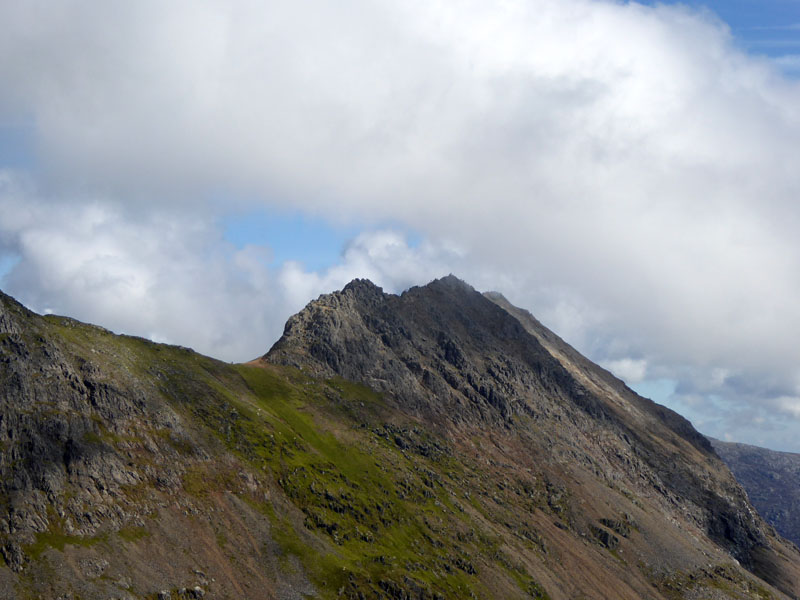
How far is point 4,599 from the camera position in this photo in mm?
172000

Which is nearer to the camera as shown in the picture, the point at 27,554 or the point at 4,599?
the point at 4,599

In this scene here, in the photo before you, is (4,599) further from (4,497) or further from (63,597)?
(4,497)

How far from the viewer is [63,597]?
180125 mm

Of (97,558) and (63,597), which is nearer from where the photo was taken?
(63,597)

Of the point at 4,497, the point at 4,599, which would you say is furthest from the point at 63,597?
the point at 4,497

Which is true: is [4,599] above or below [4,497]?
below

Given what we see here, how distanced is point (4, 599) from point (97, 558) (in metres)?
27.9

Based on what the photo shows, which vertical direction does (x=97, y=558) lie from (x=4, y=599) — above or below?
above

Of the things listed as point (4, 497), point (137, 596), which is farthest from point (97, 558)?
point (4, 497)

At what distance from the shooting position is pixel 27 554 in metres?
187

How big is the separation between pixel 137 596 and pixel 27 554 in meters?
31.8

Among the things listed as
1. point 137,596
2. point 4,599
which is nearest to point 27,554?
point 4,599

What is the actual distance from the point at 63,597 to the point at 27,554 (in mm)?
17108

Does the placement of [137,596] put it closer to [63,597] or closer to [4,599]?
[63,597]
